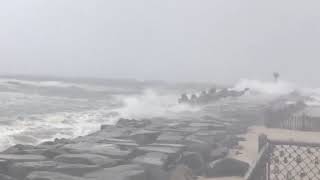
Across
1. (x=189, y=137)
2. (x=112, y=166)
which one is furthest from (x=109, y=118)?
(x=112, y=166)

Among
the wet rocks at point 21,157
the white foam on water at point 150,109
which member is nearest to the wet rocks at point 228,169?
the wet rocks at point 21,157

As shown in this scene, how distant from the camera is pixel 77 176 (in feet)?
24.4

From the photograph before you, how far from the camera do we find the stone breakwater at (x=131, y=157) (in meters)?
7.63

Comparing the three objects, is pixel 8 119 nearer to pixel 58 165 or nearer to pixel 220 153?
pixel 220 153

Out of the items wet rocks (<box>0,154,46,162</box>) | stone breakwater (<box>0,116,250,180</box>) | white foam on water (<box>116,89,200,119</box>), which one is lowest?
white foam on water (<box>116,89,200,119</box>)

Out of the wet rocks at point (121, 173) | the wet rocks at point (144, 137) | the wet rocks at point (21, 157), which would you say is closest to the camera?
the wet rocks at point (121, 173)

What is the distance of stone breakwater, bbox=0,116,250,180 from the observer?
25.0 feet

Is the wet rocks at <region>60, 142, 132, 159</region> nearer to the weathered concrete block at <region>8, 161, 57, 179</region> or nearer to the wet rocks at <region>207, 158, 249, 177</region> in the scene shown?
the weathered concrete block at <region>8, 161, 57, 179</region>

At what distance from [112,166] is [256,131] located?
1038 centimetres

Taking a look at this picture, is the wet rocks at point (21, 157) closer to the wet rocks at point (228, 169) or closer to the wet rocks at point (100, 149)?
the wet rocks at point (100, 149)

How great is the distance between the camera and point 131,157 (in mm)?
9297

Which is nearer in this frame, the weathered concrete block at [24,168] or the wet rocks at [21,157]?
the weathered concrete block at [24,168]

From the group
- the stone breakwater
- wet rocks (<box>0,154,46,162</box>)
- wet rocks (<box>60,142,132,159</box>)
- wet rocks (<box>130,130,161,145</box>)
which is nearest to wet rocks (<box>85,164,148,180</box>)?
the stone breakwater

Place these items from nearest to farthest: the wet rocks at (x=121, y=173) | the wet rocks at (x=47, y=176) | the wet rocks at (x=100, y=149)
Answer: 1. the wet rocks at (x=47, y=176)
2. the wet rocks at (x=121, y=173)
3. the wet rocks at (x=100, y=149)
